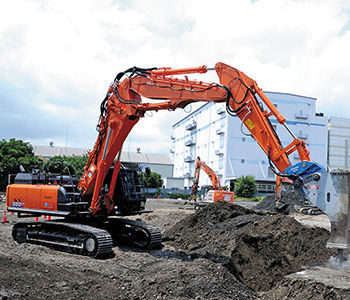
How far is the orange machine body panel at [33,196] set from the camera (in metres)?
10.3

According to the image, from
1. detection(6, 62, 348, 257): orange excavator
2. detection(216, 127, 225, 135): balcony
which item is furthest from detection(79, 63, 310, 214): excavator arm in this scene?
detection(216, 127, 225, 135): balcony

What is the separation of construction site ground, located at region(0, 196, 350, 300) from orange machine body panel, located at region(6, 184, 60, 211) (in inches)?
45.0

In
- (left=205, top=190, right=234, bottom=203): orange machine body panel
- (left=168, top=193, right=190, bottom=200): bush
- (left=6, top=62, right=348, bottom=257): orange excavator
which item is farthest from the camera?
(left=168, top=193, right=190, bottom=200): bush

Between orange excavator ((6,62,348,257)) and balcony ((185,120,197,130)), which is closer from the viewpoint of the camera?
orange excavator ((6,62,348,257))

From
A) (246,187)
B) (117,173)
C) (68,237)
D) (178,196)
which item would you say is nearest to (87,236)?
(68,237)

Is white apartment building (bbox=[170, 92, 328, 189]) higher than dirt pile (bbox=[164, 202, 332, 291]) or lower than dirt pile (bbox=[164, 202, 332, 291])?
higher

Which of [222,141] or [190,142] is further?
[190,142]

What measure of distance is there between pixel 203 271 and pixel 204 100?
3893mm

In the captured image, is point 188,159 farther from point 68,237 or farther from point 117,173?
point 68,237

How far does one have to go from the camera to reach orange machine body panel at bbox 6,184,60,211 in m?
10.3

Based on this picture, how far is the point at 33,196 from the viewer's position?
421 inches

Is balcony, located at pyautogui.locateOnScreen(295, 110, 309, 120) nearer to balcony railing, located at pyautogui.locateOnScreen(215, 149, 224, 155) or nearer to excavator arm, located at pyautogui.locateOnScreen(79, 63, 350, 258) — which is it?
balcony railing, located at pyautogui.locateOnScreen(215, 149, 224, 155)

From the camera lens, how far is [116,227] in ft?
38.1

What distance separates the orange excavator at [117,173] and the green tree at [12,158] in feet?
76.7
